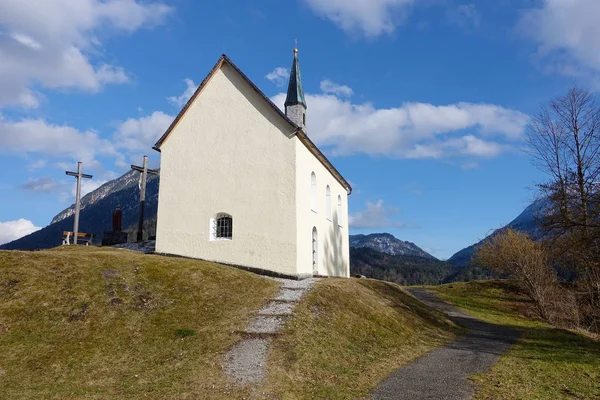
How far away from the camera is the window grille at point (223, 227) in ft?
83.0

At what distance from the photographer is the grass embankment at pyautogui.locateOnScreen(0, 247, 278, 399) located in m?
10.8

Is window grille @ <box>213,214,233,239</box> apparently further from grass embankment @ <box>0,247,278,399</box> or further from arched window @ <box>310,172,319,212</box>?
arched window @ <box>310,172,319,212</box>

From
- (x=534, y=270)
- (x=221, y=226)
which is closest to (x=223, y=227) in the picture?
(x=221, y=226)

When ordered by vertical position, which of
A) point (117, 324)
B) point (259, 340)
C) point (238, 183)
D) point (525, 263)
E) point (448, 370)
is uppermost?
point (238, 183)

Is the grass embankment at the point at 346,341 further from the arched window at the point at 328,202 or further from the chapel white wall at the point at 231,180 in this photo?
the arched window at the point at 328,202

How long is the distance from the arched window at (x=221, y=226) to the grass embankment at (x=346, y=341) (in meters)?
7.12

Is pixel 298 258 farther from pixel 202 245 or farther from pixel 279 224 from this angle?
pixel 202 245

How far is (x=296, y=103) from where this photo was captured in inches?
1312

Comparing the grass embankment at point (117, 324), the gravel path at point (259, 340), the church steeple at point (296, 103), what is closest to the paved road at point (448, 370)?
the gravel path at point (259, 340)

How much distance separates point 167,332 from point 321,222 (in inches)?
647

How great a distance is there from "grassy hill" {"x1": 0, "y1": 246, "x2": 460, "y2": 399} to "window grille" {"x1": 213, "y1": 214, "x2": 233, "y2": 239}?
4.00 meters

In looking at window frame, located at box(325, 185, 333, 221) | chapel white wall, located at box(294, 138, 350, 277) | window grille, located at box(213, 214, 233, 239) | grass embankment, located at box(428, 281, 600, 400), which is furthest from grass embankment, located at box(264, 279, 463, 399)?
window frame, located at box(325, 185, 333, 221)

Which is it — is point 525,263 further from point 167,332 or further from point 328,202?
point 167,332

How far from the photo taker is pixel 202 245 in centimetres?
2547
